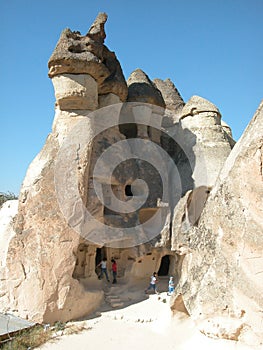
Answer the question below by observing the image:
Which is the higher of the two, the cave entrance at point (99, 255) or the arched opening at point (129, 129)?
the arched opening at point (129, 129)

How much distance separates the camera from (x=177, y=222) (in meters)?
9.16

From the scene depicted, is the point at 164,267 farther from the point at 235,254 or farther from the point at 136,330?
the point at 235,254

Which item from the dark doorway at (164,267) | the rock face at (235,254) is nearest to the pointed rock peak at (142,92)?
the dark doorway at (164,267)

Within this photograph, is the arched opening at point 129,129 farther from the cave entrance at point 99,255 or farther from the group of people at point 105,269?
the group of people at point 105,269

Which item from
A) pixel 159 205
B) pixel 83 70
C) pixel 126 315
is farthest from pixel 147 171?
pixel 126 315

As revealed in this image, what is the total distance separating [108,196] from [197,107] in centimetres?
472

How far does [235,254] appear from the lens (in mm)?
3908

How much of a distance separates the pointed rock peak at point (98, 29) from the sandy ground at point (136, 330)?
6.51 meters

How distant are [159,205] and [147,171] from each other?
1088 millimetres

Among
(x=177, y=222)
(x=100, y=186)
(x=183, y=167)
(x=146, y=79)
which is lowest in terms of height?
(x=177, y=222)

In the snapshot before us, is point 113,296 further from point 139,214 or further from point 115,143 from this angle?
point 115,143

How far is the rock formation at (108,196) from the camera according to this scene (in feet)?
Result: 15.2

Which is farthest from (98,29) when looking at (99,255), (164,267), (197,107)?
(164,267)

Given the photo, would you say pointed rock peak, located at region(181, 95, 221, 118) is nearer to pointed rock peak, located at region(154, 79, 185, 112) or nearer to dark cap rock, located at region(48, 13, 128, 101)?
pointed rock peak, located at region(154, 79, 185, 112)
